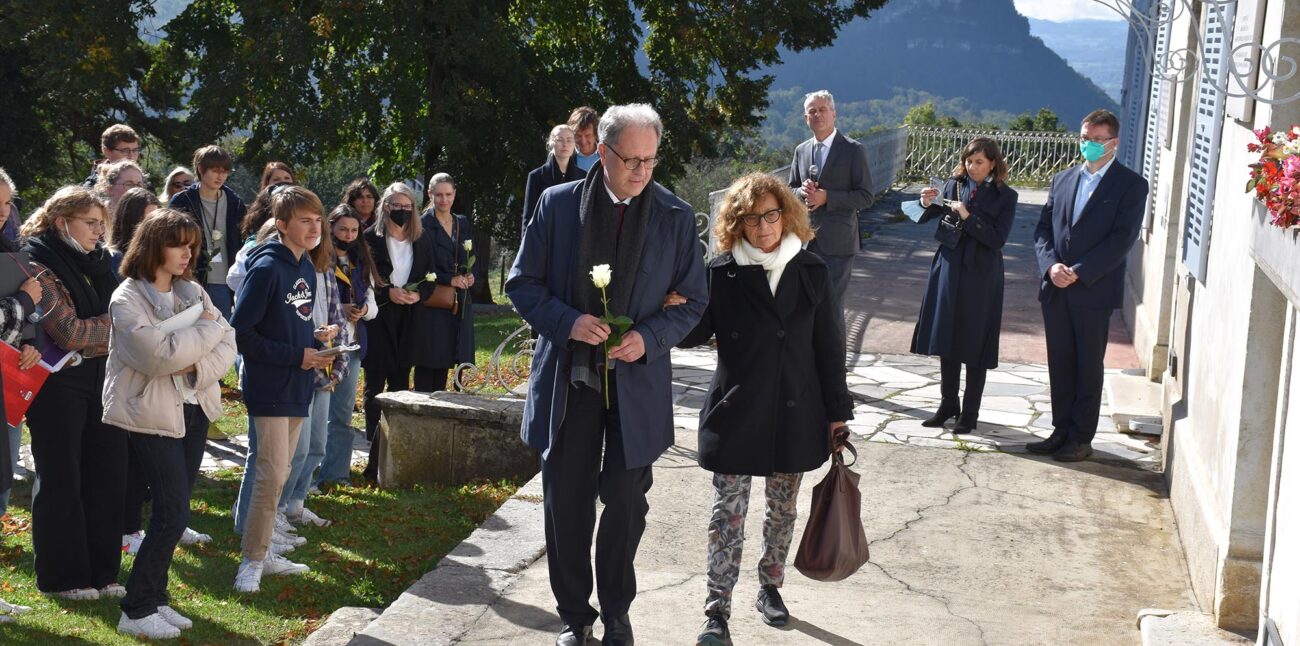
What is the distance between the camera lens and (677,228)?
15.1 ft

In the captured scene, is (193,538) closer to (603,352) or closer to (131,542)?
(131,542)

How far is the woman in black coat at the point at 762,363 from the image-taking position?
4766 mm

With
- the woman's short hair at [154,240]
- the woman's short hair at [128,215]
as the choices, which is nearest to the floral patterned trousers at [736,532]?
the woman's short hair at [154,240]

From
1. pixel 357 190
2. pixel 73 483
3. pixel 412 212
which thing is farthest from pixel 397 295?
pixel 73 483

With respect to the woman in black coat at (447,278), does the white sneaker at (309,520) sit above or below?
below

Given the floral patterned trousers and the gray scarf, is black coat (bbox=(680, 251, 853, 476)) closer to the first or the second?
the floral patterned trousers

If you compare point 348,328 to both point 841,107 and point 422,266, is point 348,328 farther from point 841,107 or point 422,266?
point 841,107

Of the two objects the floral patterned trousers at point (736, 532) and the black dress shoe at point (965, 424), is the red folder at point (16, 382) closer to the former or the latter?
the floral patterned trousers at point (736, 532)

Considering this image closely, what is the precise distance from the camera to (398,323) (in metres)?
7.86

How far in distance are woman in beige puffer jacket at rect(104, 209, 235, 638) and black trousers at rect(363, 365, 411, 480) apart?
2.74m

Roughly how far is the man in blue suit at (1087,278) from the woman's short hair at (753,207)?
3156mm

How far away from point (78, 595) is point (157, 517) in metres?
0.74

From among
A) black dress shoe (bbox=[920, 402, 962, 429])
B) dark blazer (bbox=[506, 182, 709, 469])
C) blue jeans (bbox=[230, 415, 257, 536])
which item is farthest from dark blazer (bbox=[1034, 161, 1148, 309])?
blue jeans (bbox=[230, 415, 257, 536])

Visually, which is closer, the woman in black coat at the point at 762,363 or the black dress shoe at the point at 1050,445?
the woman in black coat at the point at 762,363
